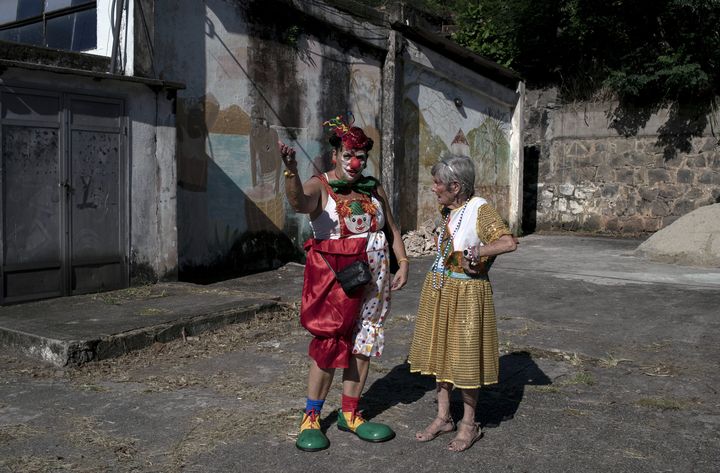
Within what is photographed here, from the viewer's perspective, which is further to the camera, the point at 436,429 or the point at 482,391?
the point at 482,391

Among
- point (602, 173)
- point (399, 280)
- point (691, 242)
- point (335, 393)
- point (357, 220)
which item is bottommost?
point (335, 393)

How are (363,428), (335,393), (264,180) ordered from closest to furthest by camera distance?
(363,428)
(335,393)
(264,180)

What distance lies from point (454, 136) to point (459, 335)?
1104cm

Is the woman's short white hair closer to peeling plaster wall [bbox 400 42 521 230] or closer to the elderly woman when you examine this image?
the elderly woman

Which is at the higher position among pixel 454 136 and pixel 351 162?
pixel 454 136

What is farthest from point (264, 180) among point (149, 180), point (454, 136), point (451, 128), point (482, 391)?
point (482, 391)

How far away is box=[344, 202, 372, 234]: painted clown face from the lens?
4168 millimetres

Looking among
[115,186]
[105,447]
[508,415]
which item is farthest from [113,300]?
[508,415]

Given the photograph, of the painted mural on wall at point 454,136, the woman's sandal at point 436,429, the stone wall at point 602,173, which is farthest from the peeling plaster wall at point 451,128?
the woman's sandal at point 436,429

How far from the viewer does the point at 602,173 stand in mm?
16703

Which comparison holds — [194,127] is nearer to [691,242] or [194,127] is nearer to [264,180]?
[264,180]

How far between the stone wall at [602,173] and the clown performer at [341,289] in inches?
524

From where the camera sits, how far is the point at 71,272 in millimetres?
7855

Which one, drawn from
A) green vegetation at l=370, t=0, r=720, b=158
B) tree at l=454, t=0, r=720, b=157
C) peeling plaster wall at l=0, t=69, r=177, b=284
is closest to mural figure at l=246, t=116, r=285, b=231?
peeling plaster wall at l=0, t=69, r=177, b=284
